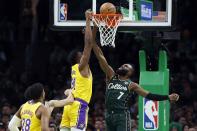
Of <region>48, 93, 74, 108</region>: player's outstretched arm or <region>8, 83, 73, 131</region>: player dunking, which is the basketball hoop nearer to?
<region>48, 93, 74, 108</region>: player's outstretched arm

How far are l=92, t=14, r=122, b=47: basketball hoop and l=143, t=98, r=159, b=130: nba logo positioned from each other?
1428mm

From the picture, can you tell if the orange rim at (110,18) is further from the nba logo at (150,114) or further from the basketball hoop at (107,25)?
the nba logo at (150,114)

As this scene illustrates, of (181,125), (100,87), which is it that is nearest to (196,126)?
(181,125)

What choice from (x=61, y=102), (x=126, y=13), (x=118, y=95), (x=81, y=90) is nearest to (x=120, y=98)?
(x=118, y=95)

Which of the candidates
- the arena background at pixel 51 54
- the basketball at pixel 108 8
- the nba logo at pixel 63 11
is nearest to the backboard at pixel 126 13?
the nba logo at pixel 63 11

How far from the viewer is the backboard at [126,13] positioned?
Answer: 13.5 metres

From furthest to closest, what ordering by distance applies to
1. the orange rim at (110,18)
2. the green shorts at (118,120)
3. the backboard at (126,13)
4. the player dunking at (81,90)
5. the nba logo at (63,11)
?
1. the nba logo at (63,11)
2. the backboard at (126,13)
3. the orange rim at (110,18)
4. the player dunking at (81,90)
5. the green shorts at (118,120)

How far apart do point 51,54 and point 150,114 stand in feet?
28.5

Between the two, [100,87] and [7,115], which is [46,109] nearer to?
[7,115]

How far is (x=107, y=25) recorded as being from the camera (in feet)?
42.5

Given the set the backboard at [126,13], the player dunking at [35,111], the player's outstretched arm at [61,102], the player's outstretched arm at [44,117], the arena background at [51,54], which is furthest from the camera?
the arena background at [51,54]

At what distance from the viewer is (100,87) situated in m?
20.3

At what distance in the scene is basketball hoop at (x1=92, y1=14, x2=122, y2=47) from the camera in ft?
42.4

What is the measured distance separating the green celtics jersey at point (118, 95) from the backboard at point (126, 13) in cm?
128
